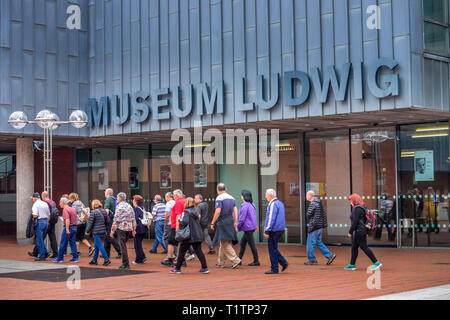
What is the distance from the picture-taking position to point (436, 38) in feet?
61.8

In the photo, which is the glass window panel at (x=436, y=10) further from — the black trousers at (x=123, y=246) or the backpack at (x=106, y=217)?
the backpack at (x=106, y=217)

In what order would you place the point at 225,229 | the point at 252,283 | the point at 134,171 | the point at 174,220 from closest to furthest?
the point at 252,283, the point at 174,220, the point at 225,229, the point at 134,171

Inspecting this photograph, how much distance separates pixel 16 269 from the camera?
1658 cm

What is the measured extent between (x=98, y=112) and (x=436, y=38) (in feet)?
39.5

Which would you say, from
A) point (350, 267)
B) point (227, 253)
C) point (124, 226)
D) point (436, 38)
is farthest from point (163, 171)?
point (350, 267)

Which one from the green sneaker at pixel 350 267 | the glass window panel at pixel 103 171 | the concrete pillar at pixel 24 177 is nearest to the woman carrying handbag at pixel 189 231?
the green sneaker at pixel 350 267

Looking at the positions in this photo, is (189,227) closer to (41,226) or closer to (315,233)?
(315,233)

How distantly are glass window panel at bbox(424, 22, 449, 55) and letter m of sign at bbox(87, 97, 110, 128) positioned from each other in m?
11.5

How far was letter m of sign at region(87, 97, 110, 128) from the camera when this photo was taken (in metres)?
25.0

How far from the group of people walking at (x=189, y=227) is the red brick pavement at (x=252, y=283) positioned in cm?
33

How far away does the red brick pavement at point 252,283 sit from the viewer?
11477 millimetres

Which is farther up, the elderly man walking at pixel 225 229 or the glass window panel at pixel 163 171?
the glass window panel at pixel 163 171

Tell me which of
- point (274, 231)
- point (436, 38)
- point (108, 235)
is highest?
point (436, 38)
